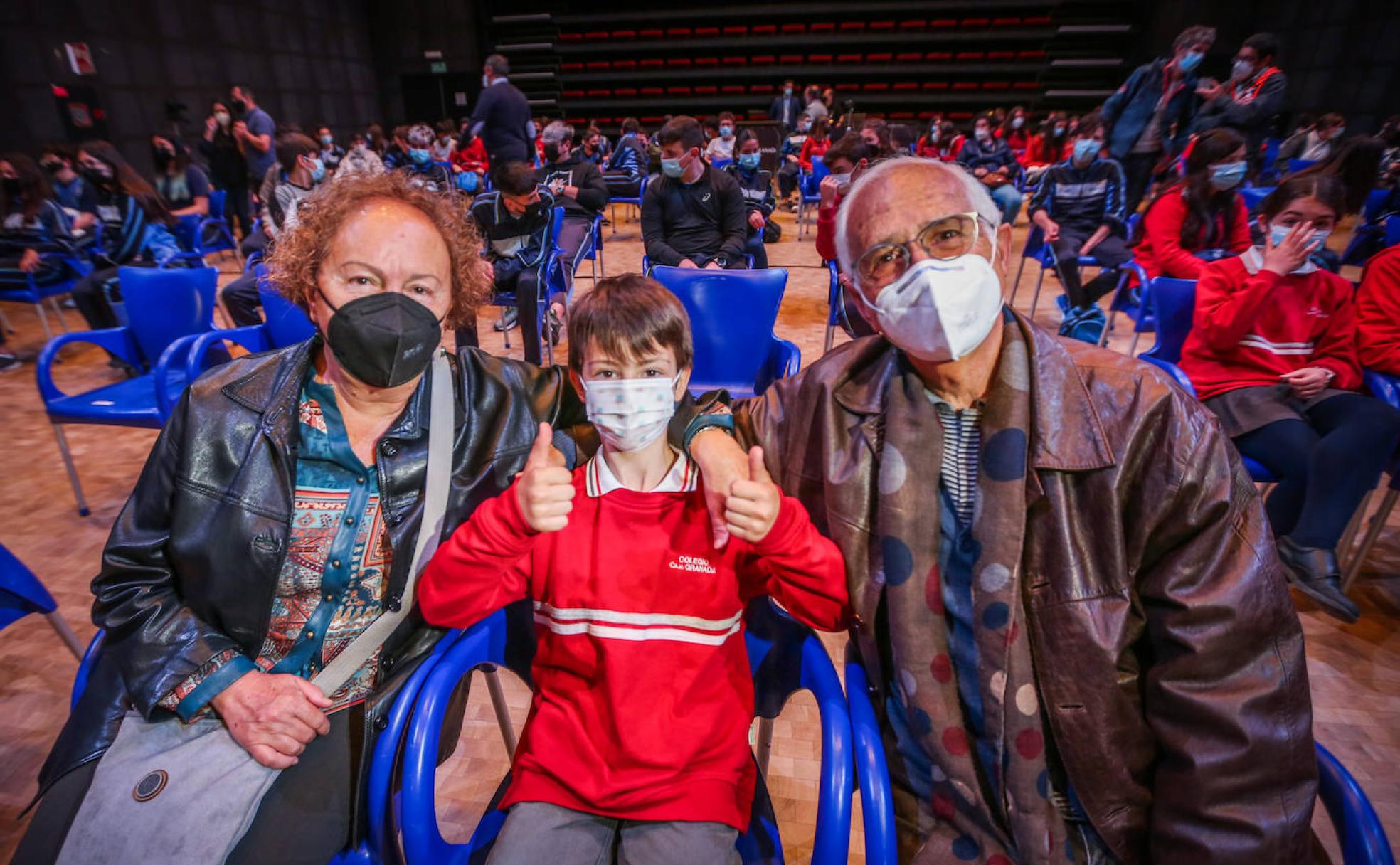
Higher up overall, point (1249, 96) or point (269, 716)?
point (1249, 96)

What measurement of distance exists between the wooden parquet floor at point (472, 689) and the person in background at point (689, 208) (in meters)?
3.25

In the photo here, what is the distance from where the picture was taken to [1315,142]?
Result: 29.4 ft

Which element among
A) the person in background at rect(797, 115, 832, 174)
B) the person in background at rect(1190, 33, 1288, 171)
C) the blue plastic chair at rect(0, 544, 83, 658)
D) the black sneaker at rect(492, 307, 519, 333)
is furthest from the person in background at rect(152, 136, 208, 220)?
the person in background at rect(1190, 33, 1288, 171)

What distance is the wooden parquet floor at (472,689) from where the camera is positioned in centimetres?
180

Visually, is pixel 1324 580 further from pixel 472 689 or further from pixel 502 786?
pixel 472 689

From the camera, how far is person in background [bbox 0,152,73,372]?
16.1 ft

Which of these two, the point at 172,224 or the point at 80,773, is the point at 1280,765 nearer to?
the point at 80,773

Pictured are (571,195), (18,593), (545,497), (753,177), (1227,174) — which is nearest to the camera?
(545,497)

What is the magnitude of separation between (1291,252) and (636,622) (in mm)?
2483

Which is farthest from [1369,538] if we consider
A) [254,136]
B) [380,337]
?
[254,136]

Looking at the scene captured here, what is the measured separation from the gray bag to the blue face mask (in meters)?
4.79

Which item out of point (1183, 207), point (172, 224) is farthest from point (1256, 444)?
point (172, 224)

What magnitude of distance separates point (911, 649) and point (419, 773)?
83 cm

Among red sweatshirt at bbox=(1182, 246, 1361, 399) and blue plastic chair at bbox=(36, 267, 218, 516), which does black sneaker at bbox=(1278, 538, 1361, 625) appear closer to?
red sweatshirt at bbox=(1182, 246, 1361, 399)
